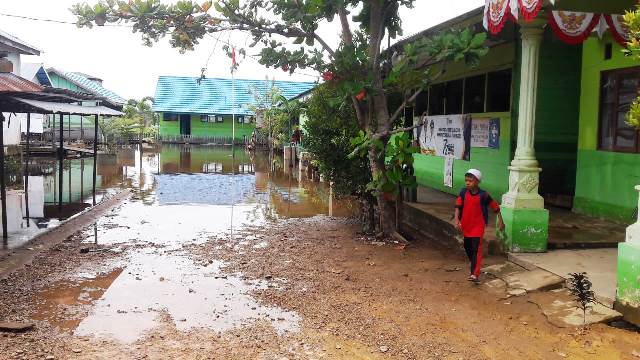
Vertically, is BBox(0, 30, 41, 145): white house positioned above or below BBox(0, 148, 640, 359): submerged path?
→ above

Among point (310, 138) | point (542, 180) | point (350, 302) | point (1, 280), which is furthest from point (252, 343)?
point (542, 180)

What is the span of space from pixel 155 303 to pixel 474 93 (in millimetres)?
8655

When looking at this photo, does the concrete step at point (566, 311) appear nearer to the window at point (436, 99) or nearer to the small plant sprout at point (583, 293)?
the small plant sprout at point (583, 293)

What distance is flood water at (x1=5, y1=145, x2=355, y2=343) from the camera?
5898 mm

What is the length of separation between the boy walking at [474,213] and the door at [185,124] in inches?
1780

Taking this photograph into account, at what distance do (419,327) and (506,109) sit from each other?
264 inches

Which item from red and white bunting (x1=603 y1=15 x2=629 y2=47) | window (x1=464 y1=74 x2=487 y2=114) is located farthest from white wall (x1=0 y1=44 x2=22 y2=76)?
red and white bunting (x1=603 y1=15 x2=629 y2=47)

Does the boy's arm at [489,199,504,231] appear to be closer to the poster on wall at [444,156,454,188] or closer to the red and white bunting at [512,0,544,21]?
the red and white bunting at [512,0,544,21]

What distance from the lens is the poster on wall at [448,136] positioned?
1188 centimetres

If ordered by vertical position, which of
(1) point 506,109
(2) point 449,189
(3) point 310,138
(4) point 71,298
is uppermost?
(1) point 506,109

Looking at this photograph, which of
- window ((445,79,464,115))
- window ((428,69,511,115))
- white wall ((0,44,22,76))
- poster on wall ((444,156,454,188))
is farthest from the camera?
white wall ((0,44,22,76))

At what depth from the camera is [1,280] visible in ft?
23.4

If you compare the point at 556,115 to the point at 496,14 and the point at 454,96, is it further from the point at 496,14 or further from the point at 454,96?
the point at 496,14

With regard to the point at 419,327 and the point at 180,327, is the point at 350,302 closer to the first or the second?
the point at 419,327
